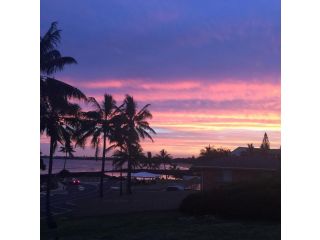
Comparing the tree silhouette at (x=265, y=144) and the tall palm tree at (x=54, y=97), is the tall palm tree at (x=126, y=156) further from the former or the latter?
the tree silhouette at (x=265, y=144)

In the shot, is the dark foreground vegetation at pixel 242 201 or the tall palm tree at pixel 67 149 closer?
the dark foreground vegetation at pixel 242 201

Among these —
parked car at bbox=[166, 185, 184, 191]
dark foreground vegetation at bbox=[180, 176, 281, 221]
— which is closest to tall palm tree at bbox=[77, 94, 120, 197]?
parked car at bbox=[166, 185, 184, 191]

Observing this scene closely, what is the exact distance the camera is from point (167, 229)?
1093 centimetres

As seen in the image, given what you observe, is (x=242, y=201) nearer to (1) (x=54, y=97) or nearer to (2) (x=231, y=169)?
(2) (x=231, y=169)

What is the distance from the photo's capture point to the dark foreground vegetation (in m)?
12.0

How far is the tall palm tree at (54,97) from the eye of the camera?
1351cm

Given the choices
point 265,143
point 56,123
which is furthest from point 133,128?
point 265,143

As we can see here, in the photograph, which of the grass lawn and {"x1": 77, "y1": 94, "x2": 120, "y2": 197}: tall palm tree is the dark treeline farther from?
the grass lawn

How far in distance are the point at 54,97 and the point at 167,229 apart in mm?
5688

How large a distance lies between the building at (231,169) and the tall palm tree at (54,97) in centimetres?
419

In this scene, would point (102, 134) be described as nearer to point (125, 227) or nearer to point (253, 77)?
point (125, 227)

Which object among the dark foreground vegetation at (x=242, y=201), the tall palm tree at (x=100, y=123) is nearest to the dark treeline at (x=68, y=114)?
the tall palm tree at (x=100, y=123)

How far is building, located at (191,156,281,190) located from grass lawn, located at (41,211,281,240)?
1734mm
